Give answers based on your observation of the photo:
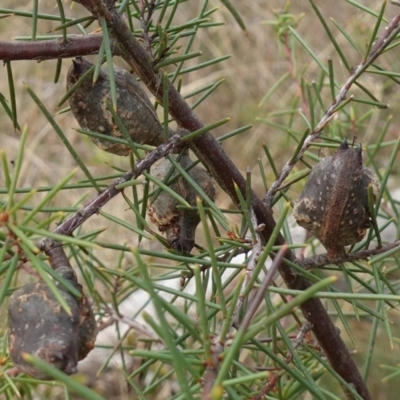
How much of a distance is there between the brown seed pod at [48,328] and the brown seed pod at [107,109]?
0.54 ft

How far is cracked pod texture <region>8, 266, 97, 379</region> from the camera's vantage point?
0.37 metres

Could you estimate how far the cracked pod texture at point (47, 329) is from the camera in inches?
14.6

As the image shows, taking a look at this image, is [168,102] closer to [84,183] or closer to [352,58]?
[84,183]

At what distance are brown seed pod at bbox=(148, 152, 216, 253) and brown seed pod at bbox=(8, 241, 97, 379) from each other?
6.5 inches

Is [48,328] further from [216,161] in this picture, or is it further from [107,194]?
[216,161]

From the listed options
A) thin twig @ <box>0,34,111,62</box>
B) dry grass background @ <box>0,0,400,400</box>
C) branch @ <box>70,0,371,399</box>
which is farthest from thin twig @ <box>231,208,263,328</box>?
dry grass background @ <box>0,0,400,400</box>

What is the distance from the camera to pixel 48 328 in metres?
0.38

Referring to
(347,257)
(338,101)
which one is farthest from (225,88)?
(347,257)

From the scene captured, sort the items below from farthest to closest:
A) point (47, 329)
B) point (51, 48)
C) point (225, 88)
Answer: point (225, 88) → point (51, 48) → point (47, 329)

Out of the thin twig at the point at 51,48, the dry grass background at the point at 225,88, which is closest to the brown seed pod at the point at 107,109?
the thin twig at the point at 51,48

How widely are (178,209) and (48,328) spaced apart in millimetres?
210

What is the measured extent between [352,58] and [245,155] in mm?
711

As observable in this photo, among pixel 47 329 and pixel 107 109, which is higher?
pixel 107 109

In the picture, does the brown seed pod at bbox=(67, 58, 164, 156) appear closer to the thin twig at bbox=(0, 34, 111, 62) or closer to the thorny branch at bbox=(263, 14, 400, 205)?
the thin twig at bbox=(0, 34, 111, 62)
